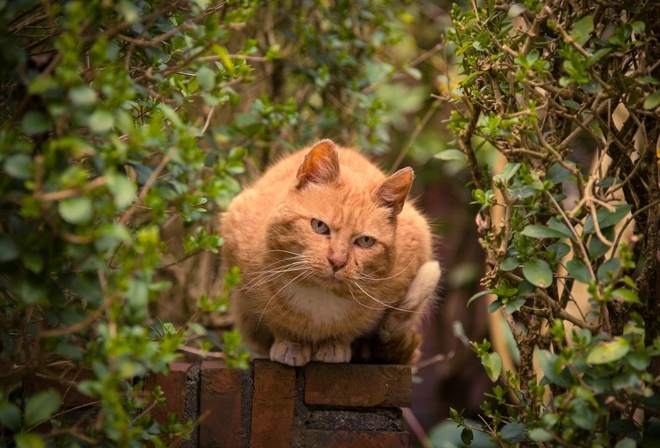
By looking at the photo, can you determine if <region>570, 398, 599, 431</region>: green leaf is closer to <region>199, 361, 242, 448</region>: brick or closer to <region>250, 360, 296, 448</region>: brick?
<region>250, 360, 296, 448</region>: brick

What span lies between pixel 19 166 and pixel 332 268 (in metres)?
1.24

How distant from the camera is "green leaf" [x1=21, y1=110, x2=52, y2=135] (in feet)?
4.64

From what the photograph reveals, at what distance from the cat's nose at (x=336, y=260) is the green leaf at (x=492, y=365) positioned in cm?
62

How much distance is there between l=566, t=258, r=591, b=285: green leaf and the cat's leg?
2.93 feet

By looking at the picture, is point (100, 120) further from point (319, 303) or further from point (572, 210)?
point (319, 303)

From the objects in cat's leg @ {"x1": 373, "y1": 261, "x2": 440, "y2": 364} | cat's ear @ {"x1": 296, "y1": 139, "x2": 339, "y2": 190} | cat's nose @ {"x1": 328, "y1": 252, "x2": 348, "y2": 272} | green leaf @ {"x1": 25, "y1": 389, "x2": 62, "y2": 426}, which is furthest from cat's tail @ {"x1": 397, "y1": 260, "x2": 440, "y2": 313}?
green leaf @ {"x1": 25, "y1": 389, "x2": 62, "y2": 426}

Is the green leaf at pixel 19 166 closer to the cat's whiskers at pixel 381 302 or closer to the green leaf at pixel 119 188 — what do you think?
the green leaf at pixel 119 188

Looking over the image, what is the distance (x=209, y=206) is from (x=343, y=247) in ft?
3.91

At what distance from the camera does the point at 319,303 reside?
254 centimetres

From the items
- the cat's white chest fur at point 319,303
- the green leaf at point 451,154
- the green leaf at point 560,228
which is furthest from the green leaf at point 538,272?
the cat's white chest fur at point 319,303

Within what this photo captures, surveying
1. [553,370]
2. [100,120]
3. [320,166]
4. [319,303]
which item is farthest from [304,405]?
[100,120]

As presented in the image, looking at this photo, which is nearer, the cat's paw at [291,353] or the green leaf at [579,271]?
the green leaf at [579,271]

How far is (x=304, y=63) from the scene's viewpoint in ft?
12.7

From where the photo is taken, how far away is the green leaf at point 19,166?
4.42 ft
